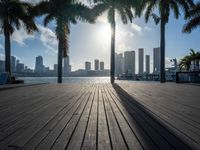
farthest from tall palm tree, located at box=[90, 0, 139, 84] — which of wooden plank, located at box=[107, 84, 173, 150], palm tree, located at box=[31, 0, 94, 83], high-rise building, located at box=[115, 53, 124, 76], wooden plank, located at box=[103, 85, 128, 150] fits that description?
high-rise building, located at box=[115, 53, 124, 76]

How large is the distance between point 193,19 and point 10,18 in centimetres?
1847

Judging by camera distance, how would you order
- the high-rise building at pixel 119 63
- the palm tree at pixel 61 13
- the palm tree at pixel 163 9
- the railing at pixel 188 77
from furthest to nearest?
the high-rise building at pixel 119 63, the palm tree at pixel 163 9, the palm tree at pixel 61 13, the railing at pixel 188 77

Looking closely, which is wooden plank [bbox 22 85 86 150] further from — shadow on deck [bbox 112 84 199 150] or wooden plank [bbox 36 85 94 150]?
shadow on deck [bbox 112 84 199 150]

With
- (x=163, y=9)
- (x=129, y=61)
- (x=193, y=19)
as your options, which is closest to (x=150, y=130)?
(x=163, y=9)

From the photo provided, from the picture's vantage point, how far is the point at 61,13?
78.6 ft

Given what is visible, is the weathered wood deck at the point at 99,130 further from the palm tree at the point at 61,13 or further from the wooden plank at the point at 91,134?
the palm tree at the point at 61,13

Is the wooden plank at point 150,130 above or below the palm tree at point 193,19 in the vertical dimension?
below

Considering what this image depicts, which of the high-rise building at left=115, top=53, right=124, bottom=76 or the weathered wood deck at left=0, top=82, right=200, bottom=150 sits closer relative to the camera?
the weathered wood deck at left=0, top=82, right=200, bottom=150

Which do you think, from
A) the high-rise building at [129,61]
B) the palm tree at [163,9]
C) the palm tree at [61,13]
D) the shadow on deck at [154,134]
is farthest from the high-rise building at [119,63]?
the shadow on deck at [154,134]

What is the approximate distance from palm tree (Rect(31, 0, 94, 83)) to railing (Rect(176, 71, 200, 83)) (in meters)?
10.9

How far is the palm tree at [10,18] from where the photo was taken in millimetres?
20531

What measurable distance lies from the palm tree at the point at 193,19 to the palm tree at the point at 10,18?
16.3 meters

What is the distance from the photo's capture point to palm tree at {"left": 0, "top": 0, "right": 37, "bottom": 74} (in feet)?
67.4

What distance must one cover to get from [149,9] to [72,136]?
2412 cm
